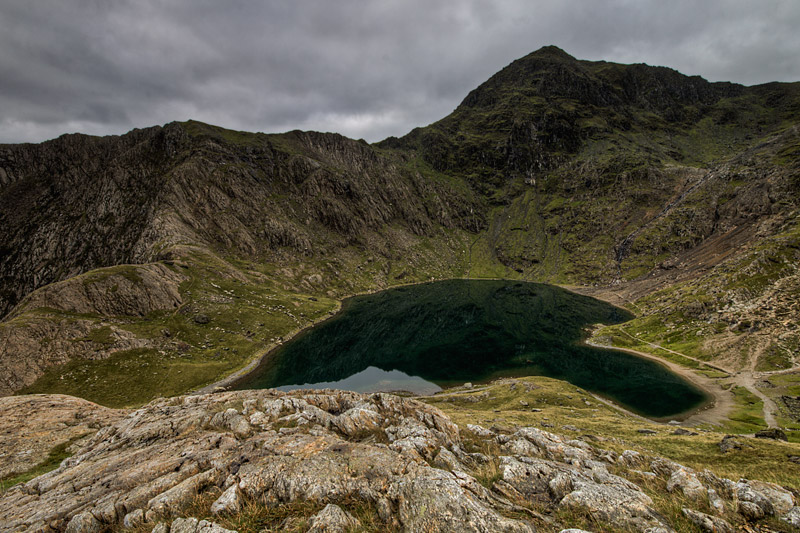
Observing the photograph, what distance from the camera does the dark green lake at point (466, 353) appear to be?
6322cm

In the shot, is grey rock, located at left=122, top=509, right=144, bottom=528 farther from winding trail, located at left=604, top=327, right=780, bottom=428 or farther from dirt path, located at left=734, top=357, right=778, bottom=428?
dirt path, located at left=734, top=357, right=778, bottom=428

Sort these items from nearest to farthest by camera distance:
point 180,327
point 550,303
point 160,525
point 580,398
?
1. point 160,525
2. point 580,398
3. point 180,327
4. point 550,303

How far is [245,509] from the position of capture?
10.3m

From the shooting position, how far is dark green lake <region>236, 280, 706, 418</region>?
63.2 meters

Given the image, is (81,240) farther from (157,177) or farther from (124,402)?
(124,402)

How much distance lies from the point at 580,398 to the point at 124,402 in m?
87.6

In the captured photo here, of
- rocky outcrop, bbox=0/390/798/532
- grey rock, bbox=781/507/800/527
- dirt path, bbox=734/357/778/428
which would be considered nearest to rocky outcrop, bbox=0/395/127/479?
rocky outcrop, bbox=0/390/798/532

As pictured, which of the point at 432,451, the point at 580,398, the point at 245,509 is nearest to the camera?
the point at 245,509

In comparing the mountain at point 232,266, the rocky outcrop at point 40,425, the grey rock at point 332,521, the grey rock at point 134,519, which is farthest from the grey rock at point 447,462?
the mountain at point 232,266

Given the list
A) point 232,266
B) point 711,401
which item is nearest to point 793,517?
point 711,401

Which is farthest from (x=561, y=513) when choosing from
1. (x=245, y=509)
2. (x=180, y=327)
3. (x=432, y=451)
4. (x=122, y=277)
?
(x=122, y=277)

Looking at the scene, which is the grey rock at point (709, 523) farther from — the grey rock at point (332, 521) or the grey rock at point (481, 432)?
the grey rock at point (481, 432)

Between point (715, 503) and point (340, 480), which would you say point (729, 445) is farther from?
point (340, 480)

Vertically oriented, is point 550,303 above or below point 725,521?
below
